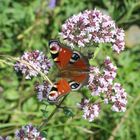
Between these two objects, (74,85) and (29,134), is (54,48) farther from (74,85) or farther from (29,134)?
(29,134)

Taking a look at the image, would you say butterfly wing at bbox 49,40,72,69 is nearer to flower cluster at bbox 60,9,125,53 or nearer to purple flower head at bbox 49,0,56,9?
flower cluster at bbox 60,9,125,53

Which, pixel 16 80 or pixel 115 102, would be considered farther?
pixel 16 80

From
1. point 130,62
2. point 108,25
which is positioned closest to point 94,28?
point 108,25

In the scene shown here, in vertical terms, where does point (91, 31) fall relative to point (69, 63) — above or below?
above

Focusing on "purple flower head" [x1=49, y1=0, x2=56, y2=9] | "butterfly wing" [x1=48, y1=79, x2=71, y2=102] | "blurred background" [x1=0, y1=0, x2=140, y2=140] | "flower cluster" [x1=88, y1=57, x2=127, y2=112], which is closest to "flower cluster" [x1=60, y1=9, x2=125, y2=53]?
"flower cluster" [x1=88, y1=57, x2=127, y2=112]

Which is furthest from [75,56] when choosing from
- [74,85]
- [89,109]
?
[89,109]

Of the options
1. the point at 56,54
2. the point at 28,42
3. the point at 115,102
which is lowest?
the point at 115,102

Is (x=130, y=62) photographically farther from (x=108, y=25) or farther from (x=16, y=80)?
(x=108, y=25)
